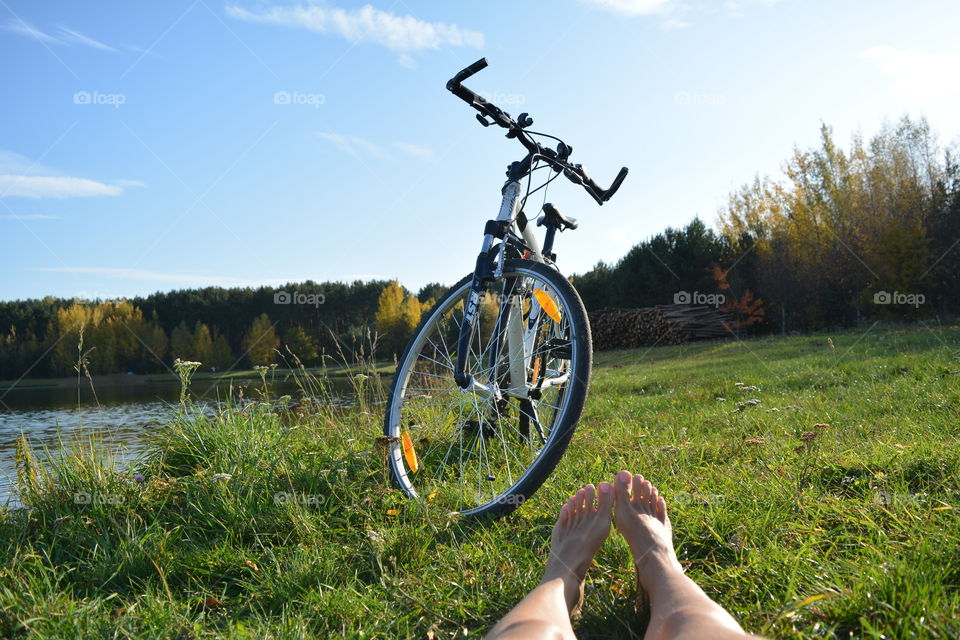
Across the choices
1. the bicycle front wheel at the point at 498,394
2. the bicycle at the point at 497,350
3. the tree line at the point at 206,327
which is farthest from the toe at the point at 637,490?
the tree line at the point at 206,327

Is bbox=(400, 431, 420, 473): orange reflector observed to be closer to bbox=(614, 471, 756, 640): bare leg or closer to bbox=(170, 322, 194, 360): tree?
bbox=(614, 471, 756, 640): bare leg

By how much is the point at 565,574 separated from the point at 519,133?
1.80 meters

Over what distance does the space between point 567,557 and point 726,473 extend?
103 cm

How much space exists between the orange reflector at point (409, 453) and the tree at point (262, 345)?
4.28ft

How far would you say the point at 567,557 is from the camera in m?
1.52

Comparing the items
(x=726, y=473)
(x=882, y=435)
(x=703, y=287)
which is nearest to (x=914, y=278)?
(x=703, y=287)

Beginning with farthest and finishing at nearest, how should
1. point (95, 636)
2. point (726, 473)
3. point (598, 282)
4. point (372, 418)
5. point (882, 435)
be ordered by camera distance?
1. point (598, 282)
2. point (372, 418)
3. point (882, 435)
4. point (726, 473)
5. point (95, 636)

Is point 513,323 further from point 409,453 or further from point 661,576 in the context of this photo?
point 661,576

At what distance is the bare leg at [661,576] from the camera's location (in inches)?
43.4

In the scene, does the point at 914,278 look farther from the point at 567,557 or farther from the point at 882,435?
the point at 567,557

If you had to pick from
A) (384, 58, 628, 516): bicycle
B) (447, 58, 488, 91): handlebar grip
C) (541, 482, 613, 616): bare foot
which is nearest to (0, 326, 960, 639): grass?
(541, 482, 613, 616): bare foot

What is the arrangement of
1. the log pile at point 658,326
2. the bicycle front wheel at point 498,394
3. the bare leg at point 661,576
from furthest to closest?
the log pile at point 658,326 → the bicycle front wheel at point 498,394 → the bare leg at point 661,576

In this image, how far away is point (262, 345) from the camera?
12.3 meters

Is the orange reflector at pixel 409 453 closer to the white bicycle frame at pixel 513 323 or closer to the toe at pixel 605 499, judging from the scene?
the white bicycle frame at pixel 513 323
